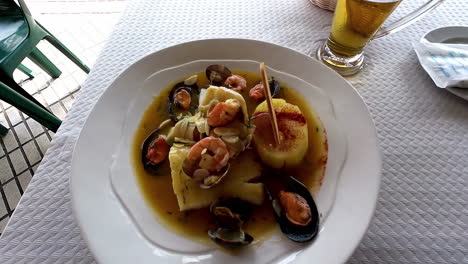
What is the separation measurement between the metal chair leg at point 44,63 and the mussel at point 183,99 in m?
1.63

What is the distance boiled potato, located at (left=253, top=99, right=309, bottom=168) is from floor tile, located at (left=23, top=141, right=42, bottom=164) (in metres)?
1.78

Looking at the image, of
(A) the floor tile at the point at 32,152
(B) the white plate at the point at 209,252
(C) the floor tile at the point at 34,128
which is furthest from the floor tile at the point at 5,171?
(B) the white plate at the point at 209,252

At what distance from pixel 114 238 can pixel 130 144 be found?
35cm

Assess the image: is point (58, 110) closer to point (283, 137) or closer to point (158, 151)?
point (158, 151)

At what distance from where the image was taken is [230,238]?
781 mm

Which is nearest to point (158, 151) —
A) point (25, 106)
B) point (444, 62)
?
point (25, 106)

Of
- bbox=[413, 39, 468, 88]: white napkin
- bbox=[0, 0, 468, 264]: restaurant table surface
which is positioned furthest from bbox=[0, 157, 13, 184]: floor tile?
bbox=[413, 39, 468, 88]: white napkin

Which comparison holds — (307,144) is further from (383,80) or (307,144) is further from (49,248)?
(49,248)

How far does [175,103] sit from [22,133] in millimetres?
1727

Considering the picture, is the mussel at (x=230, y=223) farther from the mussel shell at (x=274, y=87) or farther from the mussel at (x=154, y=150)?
the mussel shell at (x=274, y=87)

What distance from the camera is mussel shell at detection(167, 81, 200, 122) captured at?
113 centimetres

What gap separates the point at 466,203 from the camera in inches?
35.4

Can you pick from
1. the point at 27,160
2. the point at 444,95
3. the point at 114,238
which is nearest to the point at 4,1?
the point at 27,160

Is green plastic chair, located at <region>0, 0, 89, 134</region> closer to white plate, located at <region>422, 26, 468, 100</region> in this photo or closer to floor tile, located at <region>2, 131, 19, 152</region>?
floor tile, located at <region>2, 131, 19, 152</region>
